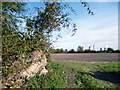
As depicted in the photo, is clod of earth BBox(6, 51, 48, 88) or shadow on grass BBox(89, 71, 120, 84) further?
shadow on grass BBox(89, 71, 120, 84)

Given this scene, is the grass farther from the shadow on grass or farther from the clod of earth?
the clod of earth

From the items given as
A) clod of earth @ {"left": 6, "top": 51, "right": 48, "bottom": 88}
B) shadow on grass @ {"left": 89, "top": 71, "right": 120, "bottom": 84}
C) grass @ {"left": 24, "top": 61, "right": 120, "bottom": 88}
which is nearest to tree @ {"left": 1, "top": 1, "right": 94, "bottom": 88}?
clod of earth @ {"left": 6, "top": 51, "right": 48, "bottom": 88}

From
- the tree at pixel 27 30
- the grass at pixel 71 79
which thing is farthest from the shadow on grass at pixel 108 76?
the tree at pixel 27 30

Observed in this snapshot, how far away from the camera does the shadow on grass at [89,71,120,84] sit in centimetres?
1318

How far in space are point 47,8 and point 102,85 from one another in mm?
5547

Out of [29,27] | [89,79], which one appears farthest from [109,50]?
[29,27]

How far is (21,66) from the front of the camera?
25.5 feet

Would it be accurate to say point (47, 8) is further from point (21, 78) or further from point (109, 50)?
point (109, 50)

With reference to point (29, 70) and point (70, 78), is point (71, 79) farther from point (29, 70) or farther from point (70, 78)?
point (29, 70)

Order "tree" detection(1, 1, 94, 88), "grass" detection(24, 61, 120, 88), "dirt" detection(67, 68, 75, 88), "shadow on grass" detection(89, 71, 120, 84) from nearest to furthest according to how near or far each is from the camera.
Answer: "tree" detection(1, 1, 94, 88) → "grass" detection(24, 61, 120, 88) → "dirt" detection(67, 68, 75, 88) → "shadow on grass" detection(89, 71, 120, 84)

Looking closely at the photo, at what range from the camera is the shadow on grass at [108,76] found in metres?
Answer: 13.2

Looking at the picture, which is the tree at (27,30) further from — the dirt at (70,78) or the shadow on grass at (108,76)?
the shadow on grass at (108,76)

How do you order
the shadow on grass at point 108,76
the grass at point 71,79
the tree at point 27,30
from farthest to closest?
the shadow on grass at point 108,76
the grass at point 71,79
the tree at point 27,30

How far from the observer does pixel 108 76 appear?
13922 millimetres
